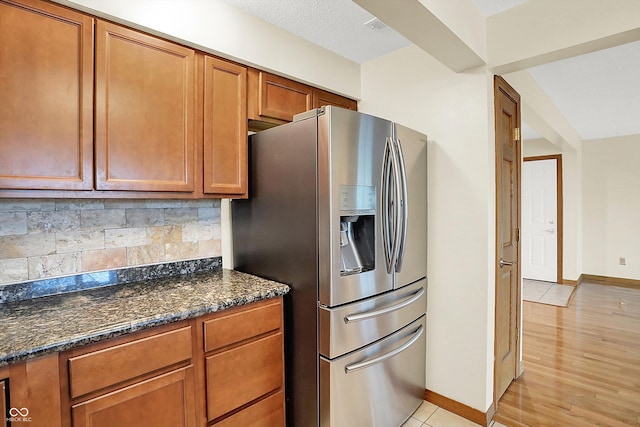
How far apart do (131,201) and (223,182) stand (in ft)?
1.72

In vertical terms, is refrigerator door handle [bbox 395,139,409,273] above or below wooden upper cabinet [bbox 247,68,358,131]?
below

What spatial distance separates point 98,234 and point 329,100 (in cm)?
171

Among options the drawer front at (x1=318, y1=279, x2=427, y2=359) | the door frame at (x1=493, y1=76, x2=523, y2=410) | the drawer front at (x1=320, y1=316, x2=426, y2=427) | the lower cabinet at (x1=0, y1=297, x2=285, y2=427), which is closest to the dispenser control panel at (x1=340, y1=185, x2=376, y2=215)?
the drawer front at (x1=318, y1=279, x2=427, y2=359)

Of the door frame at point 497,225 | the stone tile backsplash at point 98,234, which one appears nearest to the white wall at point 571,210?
the door frame at point 497,225

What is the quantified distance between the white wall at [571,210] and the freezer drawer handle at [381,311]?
4579mm

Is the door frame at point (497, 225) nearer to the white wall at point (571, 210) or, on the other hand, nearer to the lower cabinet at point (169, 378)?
the lower cabinet at point (169, 378)

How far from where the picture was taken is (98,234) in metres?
1.72

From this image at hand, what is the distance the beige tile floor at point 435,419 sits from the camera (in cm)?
198

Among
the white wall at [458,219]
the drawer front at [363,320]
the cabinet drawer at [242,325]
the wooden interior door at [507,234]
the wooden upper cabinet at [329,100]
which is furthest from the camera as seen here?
the wooden upper cabinet at [329,100]

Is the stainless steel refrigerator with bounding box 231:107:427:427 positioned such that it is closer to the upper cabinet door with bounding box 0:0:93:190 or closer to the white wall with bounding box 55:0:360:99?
the white wall with bounding box 55:0:360:99

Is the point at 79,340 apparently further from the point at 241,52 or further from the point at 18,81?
the point at 241,52

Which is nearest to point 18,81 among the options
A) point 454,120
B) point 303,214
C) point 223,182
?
point 223,182

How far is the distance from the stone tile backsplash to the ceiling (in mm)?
1265

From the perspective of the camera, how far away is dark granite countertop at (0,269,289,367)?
107 cm
